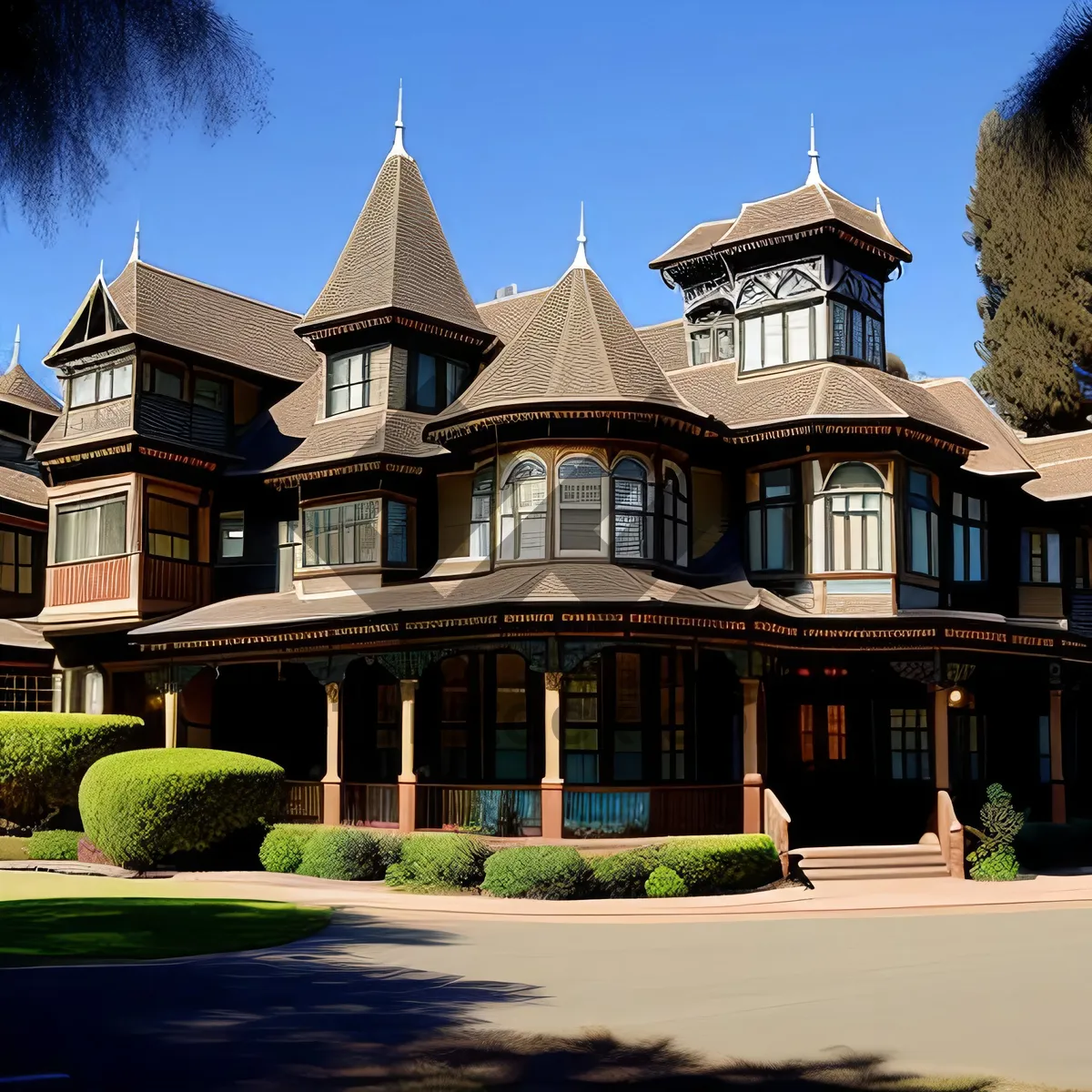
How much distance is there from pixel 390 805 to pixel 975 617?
11.0 meters

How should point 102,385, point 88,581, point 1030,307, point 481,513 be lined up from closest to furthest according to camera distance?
point 481,513 → point 88,581 → point 102,385 → point 1030,307

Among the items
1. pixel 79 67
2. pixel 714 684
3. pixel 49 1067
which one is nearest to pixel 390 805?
pixel 714 684

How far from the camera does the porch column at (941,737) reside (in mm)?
26109

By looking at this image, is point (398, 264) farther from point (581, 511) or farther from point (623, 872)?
point (623, 872)

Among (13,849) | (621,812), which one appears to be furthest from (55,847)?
(621,812)

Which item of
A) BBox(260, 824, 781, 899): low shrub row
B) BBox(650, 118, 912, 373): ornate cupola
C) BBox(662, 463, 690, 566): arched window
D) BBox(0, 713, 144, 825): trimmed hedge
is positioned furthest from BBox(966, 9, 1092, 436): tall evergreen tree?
BBox(0, 713, 144, 825): trimmed hedge

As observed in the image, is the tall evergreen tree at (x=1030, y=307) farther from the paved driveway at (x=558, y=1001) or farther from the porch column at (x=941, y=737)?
the paved driveway at (x=558, y=1001)

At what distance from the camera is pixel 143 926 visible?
17156 mm

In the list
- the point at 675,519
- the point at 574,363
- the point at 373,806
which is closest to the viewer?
the point at 373,806

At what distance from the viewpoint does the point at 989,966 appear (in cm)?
1498

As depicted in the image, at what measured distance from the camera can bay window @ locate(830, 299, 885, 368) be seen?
1181 inches

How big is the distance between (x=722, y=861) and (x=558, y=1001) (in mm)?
10733

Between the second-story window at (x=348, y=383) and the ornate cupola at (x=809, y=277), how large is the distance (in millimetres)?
7839

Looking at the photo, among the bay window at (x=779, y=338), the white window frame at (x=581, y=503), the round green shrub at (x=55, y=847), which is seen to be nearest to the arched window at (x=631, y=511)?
the white window frame at (x=581, y=503)
